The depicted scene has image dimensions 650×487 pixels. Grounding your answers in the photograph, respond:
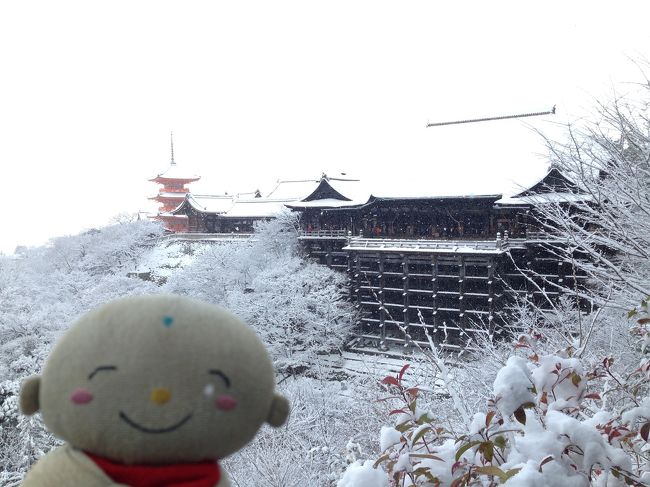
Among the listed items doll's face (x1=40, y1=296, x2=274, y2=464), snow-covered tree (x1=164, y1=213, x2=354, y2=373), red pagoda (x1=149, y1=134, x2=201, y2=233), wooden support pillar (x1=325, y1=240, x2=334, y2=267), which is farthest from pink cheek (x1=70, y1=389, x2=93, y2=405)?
red pagoda (x1=149, y1=134, x2=201, y2=233)

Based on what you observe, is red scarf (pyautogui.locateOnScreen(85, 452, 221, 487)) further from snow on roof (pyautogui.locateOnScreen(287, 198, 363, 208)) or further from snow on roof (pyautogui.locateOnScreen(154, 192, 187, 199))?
snow on roof (pyautogui.locateOnScreen(154, 192, 187, 199))

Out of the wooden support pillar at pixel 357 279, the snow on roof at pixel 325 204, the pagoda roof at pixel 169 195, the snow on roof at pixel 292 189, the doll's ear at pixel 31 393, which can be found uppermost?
the doll's ear at pixel 31 393

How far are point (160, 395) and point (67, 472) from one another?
26cm

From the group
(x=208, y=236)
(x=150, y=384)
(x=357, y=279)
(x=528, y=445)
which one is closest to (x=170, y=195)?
(x=208, y=236)

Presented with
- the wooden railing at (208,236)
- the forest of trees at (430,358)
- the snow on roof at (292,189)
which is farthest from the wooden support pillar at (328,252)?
the snow on roof at (292,189)

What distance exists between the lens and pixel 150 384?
96 centimetres

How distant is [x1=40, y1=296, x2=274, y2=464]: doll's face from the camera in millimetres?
955

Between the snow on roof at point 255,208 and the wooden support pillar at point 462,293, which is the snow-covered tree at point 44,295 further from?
the wooden support pillar at point 462,293

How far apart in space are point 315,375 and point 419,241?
586 cm

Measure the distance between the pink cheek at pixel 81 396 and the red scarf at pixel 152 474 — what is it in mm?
127

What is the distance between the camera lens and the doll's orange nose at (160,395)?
952 mm

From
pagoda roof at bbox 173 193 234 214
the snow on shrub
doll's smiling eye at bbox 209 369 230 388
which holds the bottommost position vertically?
pagoda roof at bbox 173 193 234 214

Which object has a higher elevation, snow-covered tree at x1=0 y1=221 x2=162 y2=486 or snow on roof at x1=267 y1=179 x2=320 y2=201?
snow on roof at x1=267 y1=179 x2=320 y2=201

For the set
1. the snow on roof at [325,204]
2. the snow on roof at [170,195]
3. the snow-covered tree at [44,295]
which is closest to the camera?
the snow-covered tree at [44,295]
